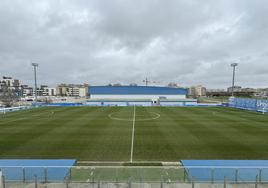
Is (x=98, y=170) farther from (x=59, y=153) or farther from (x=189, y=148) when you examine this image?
(x=189, y=148)

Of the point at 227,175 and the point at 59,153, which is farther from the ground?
the point at 227,175

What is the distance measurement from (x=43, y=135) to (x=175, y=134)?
14769 millimetres

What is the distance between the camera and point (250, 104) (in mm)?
40438

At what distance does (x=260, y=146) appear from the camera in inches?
581

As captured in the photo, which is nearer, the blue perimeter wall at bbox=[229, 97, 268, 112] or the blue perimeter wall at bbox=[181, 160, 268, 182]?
the blue perimeter wall at bbox=[181, 160, 268, 182]

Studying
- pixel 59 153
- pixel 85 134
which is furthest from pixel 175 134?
pixel 59 153

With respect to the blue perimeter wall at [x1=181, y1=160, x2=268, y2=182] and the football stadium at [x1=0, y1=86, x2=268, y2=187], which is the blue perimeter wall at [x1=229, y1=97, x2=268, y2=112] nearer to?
the football stadium at [x1=0, y1=86, x2=268, y2=187]

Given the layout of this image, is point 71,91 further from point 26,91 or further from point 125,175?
point 125,175

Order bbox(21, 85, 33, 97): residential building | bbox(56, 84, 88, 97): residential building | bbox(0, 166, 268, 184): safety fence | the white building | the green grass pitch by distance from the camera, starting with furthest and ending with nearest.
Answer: bbox(56, 84, 88, 97): residential building, bbox(21, 85, 33, 97): residential building, the white building, the green grass pitch, bbox(0, 166, 268, 184): safety fence

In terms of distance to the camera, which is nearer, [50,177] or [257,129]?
[50,177]

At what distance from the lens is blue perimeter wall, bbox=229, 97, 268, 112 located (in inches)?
1425

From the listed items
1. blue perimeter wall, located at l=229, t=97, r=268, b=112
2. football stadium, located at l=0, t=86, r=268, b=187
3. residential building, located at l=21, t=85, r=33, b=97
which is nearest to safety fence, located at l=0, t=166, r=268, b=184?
football stadium, located at l=0, t=86, r=268, b=187

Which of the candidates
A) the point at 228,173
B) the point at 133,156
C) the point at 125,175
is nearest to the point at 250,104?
the point at 133,156

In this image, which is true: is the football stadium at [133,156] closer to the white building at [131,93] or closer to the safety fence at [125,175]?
the safety fence at [125,175]
